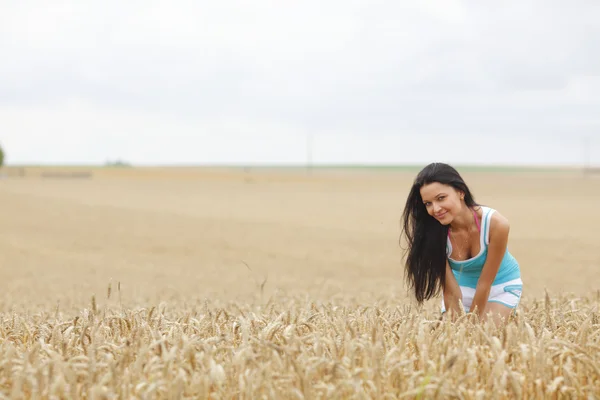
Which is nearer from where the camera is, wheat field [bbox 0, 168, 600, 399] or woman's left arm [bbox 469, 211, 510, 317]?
wheat field [bbox 0, 168, 600, 399]

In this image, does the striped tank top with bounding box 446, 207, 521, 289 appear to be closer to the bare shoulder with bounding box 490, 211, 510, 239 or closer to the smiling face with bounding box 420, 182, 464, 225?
the bare shoulder with bounding box 490, 211, 510, 239

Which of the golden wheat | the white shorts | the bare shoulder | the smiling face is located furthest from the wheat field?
the smiling face

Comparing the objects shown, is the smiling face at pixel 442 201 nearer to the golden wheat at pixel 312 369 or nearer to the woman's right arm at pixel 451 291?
the woman's right arm at pixel 451 291

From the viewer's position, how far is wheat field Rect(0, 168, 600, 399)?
326cm

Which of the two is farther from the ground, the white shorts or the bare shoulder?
the bare shoulder

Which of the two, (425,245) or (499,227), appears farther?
→ (425,245)

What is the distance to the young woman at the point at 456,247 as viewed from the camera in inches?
218

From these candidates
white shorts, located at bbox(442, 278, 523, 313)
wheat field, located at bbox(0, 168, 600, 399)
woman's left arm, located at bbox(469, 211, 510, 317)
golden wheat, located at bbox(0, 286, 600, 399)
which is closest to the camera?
golden wheat, located at bbox(0, 286, 600, 399)

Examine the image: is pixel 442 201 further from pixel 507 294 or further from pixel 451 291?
pixel 507 294

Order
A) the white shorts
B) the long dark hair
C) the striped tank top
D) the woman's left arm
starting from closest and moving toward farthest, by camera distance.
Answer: the woman's left arm
the striped tank top
the long dark hair
the white shorts

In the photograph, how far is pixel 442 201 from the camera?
5539mm

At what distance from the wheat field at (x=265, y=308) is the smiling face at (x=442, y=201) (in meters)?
0.76

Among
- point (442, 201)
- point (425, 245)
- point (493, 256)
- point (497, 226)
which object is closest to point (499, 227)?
point (497, 226)

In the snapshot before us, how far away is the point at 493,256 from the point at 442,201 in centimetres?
57
